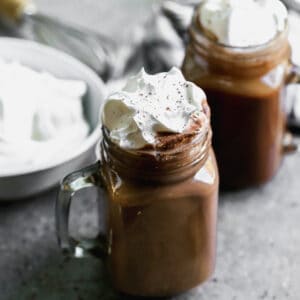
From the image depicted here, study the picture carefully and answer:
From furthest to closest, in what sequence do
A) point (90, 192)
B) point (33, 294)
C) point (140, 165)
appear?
point (90, 192) < point (33, 294) < point (140, 165)

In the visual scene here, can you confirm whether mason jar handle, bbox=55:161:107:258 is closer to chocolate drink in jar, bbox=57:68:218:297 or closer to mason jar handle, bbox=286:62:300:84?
chocolate drink in jar, bbox=57:68:218:297

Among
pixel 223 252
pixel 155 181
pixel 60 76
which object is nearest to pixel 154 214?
pixel 155 181

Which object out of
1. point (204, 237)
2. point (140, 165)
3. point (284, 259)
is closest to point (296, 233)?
point (284, 259)

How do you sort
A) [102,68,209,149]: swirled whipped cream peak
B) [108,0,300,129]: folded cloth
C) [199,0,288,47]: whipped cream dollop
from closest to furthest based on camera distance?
1. [102,68,209,149]: swirled whipped cream peak
2. [199,0,288,47]: whipped cream dollop
3. [108,0,300,129]: folded cloth

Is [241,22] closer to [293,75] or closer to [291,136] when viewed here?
[293,75]

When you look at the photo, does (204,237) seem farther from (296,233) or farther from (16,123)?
(16,123)

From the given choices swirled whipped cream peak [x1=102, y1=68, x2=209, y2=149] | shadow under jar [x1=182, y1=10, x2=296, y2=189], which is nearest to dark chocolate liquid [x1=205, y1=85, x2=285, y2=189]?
shadow under jar [x1=182, y1=10, x2=296, y2=189]
